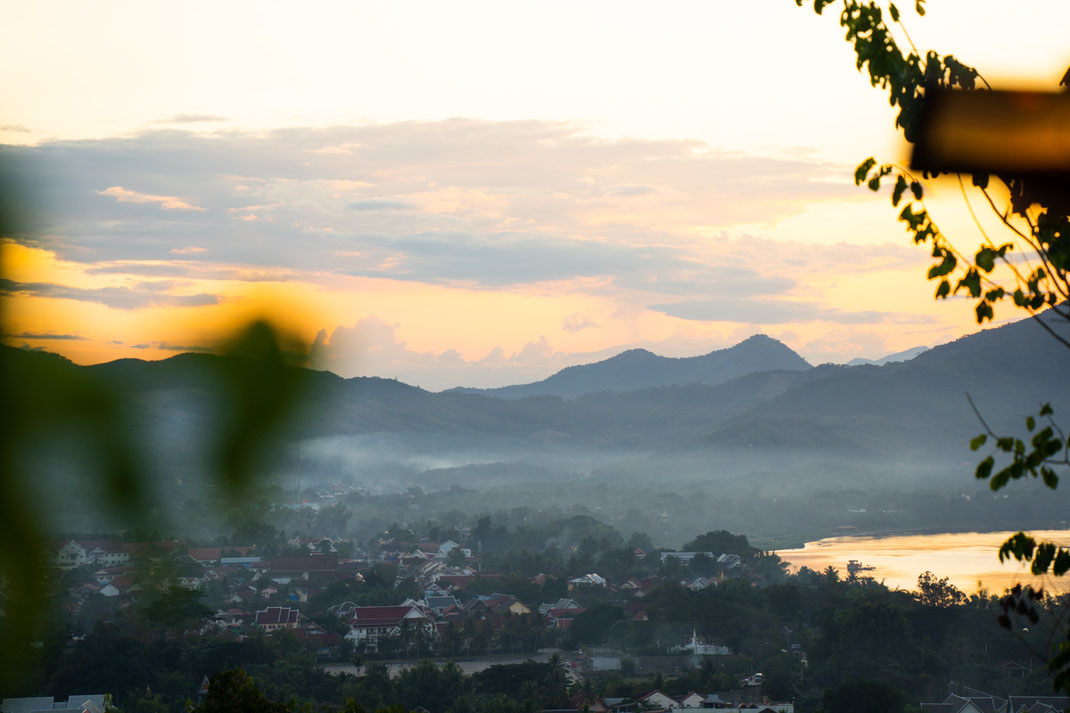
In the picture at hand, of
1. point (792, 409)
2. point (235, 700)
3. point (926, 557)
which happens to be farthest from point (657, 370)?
point (235, 700)

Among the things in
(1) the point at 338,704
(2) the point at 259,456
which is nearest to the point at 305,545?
(1) the point at 338,704

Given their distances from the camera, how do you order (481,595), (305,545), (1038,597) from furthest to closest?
(305,545) < (481,595) < (1038,597)

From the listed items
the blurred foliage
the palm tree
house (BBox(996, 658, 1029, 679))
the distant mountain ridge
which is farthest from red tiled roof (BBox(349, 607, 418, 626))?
the distant mountain ridge

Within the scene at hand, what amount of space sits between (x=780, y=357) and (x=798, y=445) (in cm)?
7396

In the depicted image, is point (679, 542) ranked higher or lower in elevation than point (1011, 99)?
lower

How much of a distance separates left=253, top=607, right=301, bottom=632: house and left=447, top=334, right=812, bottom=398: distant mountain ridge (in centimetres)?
12949

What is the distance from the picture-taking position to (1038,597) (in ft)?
8.40

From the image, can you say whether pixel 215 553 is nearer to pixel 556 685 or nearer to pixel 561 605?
pixel 561 605

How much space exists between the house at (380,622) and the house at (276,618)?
1009 millimetres

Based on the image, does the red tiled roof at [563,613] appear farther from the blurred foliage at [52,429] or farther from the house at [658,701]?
the blurred foliage at [52,429]

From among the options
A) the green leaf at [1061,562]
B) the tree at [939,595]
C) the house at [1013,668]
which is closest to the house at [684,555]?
the tree at [939,595]

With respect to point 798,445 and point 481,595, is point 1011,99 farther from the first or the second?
point 798,445

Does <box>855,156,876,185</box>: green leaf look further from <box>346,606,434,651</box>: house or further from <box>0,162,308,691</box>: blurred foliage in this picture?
<box>346,606,434,651</box>: house

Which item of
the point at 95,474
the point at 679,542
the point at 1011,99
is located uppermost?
the point at 1011,99
